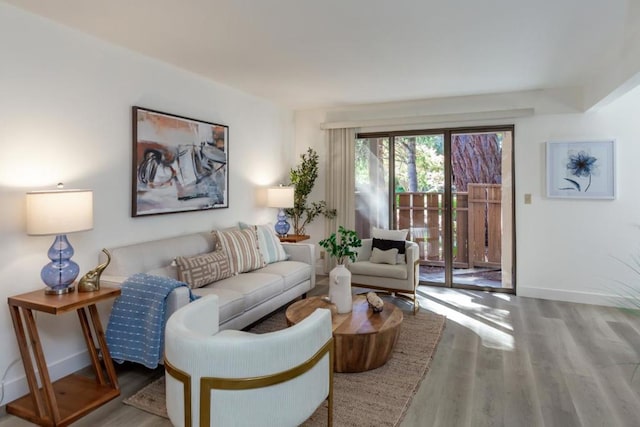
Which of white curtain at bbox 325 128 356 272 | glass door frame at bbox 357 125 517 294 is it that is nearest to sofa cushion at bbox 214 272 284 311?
white curtain at bbox 325 128 356 272

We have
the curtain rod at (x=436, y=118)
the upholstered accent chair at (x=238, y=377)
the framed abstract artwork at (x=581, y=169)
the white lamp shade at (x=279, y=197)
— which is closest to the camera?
the upholstered accent chair at (x=238, y=377)

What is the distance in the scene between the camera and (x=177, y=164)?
12.1ft

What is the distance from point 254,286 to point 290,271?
0.66 m

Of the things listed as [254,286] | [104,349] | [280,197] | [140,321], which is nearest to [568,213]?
[280,197]

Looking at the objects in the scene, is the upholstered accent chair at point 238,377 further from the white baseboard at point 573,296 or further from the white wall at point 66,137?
the white baseboard at point 573,296

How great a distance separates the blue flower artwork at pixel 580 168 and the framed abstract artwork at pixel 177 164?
12.7 ft

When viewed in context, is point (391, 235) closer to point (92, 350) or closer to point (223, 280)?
point (223, 280)

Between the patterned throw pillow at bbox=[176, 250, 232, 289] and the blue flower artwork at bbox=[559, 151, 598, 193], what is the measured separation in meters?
3.86

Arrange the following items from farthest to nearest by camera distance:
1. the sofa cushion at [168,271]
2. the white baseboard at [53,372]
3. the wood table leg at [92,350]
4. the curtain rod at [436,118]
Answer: the curtain rod at [436,118], the sofa cushion at [168,271], the wood table leg at [92,350], the white baseboard at [53,372]

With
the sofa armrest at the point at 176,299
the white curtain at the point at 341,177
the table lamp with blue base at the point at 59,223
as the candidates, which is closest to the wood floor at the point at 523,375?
the sofa armrest at the point at 176,299

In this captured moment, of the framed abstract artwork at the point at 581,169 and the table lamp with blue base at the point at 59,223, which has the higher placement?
the framed abstract artwork at the point at 581,169

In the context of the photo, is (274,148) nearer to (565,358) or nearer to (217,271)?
(217,271)

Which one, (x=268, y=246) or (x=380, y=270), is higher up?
(x=268, y=246)

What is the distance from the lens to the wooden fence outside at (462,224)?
4900mm
